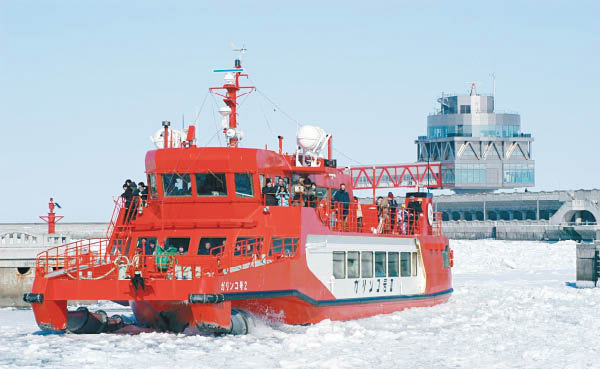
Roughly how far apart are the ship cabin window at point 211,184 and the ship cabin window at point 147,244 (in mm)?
1742

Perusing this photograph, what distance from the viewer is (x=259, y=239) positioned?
26703 mm

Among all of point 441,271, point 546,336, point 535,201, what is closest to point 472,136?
point 535,201

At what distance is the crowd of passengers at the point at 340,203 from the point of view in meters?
27.9

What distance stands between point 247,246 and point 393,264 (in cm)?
729

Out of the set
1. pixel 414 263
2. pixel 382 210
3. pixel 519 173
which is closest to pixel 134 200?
pixel 382 210

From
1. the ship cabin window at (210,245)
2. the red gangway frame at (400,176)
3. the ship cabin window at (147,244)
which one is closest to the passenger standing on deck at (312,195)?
the ship cabin window at (210,245)

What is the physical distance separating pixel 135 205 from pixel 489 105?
428 feet

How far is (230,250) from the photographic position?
84.4 ft

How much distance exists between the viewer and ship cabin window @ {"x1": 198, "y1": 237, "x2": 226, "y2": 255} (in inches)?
1041

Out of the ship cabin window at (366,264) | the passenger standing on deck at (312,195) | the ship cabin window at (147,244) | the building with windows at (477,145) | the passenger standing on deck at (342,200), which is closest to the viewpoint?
the ship cabin window at (147,244)

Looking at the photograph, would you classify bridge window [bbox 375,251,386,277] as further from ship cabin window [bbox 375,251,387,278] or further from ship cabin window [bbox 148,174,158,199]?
ship cabin window [bbox 148,174,158,199]

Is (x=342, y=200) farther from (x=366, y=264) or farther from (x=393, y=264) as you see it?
(x=393, y=264)

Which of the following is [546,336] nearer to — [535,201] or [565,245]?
[565,245]

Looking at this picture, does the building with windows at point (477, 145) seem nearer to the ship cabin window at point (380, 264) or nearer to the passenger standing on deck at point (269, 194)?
the ship cabin window at point (380, 264)
